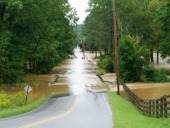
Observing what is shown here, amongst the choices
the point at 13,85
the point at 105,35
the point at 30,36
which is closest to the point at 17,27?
the point at 30,36

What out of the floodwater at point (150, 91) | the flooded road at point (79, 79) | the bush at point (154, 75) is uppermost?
the bush at point (154, 75)

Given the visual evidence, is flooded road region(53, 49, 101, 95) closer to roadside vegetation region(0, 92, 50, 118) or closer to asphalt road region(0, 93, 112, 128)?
roadside vegetation region(0, 92, 50, 118)

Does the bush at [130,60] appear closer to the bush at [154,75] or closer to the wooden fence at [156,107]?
the bush at [154,75]

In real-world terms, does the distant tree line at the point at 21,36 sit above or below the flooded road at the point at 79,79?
above

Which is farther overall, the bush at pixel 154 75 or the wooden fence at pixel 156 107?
the bush at pixel 154 75

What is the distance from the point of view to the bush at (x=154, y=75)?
5272 cm

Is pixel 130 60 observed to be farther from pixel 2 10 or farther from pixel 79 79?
pixel 2 10

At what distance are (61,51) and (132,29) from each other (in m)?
17.4

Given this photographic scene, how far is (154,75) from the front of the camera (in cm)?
5347

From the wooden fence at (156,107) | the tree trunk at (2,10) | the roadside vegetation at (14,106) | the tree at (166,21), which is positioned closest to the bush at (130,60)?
the tree at (166,21)

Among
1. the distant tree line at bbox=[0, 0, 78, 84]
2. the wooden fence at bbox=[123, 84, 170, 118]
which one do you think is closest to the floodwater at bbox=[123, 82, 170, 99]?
the wooden fence at bbox=[123, 84, 170, 118]

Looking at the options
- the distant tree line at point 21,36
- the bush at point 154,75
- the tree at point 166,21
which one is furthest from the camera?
the tree at point 166,21

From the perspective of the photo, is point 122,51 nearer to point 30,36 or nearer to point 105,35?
point 30,36

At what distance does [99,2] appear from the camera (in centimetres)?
7625
